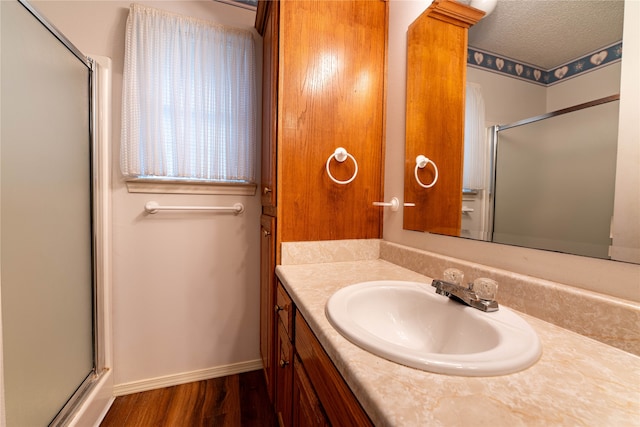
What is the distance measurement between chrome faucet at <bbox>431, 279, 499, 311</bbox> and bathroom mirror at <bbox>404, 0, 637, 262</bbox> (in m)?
0.19

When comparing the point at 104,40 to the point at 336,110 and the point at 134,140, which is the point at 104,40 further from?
the point at 336,110

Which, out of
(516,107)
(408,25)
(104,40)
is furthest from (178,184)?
(516,107)

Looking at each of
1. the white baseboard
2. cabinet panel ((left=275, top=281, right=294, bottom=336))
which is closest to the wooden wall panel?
cabinet panel ((left=275, top=281, right=294, bottom=336))

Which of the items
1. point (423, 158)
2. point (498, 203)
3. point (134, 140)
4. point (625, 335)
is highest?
point (134, 140)

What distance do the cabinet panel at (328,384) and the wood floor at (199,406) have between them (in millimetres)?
844

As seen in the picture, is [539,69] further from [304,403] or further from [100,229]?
[100,229]

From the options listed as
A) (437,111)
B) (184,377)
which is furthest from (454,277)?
(184,377)

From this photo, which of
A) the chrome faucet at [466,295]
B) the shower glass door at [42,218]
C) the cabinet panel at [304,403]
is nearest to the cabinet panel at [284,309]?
the cabinet panel at [304,403]

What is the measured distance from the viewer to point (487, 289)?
0.61m

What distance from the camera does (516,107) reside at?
2.27 feet

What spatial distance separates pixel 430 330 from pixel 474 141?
61cm

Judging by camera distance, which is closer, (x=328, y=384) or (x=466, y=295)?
(x=328, y=384)

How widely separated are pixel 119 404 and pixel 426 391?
5.50 feet

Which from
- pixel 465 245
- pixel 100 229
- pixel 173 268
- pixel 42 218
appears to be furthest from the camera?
pixel 173 268
